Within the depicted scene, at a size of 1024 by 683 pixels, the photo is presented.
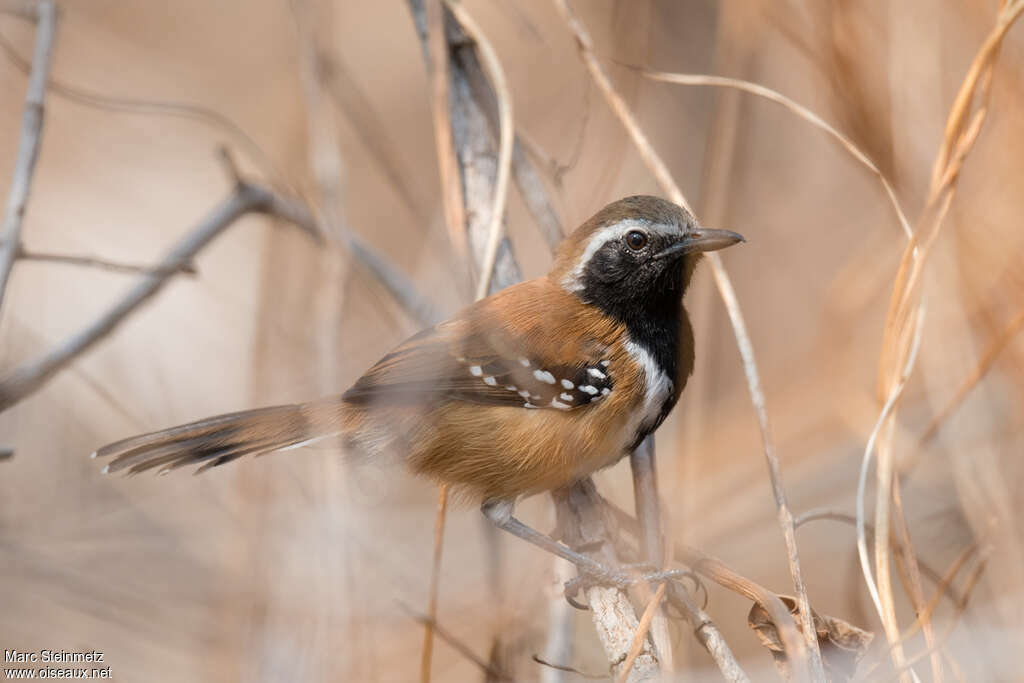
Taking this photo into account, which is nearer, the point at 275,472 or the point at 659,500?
the point at 659,500

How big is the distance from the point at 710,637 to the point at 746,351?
92 cm

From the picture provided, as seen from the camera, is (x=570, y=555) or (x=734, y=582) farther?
(x=570, y=555)

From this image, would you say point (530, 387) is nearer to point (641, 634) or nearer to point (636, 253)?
point (636, 253)

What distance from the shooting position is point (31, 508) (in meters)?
3.62

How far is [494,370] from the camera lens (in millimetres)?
3465

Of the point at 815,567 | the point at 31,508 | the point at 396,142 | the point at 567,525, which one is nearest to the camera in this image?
the point at 567,525

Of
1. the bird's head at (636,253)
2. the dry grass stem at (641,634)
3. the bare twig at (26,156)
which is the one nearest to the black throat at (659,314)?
the bird's head at (636,253)

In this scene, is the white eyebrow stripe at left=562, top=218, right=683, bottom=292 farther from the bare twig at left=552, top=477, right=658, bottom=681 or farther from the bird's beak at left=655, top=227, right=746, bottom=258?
the bare twig at left=552, top=477, right=658, bottom=681

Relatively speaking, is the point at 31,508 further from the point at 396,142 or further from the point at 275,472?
the point at 396,142

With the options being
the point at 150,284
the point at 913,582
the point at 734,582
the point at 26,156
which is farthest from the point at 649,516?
the point at 26,156

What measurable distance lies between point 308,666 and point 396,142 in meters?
4.38

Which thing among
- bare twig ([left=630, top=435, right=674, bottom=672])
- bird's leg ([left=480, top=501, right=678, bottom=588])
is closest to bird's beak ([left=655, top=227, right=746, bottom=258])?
bare twig ([left=630, top=435, right=674, bottom=672])

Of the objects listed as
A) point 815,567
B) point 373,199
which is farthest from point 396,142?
point 815,567

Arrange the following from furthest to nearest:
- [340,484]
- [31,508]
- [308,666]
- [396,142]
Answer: [396,142], [31,508], [340,484], [308,666]
